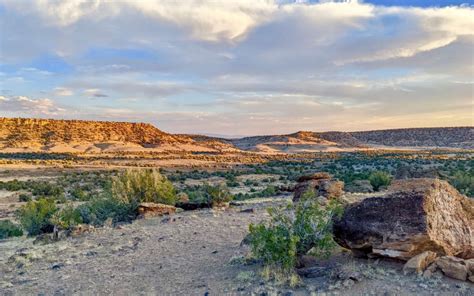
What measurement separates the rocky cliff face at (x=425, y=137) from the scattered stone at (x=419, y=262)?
11520 cm

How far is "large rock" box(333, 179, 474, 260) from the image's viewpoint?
807 centimetres

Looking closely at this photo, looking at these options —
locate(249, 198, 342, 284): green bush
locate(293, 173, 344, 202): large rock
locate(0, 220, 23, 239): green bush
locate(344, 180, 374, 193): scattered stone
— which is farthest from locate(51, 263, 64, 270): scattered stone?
locate(344, 180, 374, 193): scattered stone

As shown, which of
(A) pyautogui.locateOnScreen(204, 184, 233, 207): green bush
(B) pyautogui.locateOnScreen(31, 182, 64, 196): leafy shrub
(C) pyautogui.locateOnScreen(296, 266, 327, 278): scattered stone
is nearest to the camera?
(C) pyautogui.locateOnScreen(296, 266, 327, 278): scattered stone

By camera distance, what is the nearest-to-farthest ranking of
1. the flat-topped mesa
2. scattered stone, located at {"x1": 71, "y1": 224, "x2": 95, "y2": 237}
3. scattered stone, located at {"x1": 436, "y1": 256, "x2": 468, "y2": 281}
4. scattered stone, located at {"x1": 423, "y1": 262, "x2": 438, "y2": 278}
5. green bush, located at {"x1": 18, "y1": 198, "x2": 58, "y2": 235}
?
scattered stone, located at {"x1": 436, "y1": 256, "x2": 468, "y2": 281}, scattered stone, located at {"x1": 423, "y1": 262, "x2": 438, "y2": 278}, scattered stone, located at {"x1": 71, "y1": 224, "x2": 95, "y2": 237}, green bush, located at {"x1": 18, "y1": 198, "x2": 58, "y2": 235}, the flat-topped mesa

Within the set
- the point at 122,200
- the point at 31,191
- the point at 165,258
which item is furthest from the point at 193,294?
the point at 31,191

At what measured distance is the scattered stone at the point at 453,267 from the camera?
749 cm

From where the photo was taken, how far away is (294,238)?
8.29m

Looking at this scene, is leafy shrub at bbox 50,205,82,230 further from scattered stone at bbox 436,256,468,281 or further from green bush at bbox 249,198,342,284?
scattered stone at bbox 436,256,468,281

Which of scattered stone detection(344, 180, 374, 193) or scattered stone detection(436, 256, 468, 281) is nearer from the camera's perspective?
scattered stone detection(436, 256, 468, 281)

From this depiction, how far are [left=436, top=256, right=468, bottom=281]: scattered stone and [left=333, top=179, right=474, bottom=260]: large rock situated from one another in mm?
340

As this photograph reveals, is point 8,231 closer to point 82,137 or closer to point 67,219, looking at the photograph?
point 67,219

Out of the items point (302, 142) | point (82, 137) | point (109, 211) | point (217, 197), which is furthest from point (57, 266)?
point (302, 142)

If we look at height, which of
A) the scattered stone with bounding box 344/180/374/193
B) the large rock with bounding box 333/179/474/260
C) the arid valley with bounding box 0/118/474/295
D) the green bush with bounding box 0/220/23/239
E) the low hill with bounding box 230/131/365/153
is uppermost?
the large rock with bounding box 333/179/474/260

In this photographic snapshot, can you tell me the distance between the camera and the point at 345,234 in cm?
883
